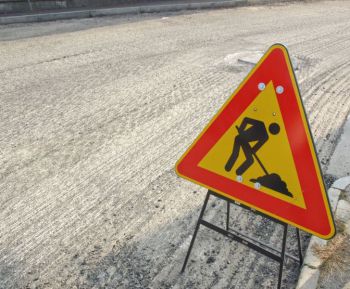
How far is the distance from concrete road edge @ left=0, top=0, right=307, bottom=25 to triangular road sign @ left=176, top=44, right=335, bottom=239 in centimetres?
1105

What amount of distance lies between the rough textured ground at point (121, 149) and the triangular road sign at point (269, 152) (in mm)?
906

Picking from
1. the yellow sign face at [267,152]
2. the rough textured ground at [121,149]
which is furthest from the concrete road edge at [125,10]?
the yellow sign face at [267,152]

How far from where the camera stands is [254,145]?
2.04 m

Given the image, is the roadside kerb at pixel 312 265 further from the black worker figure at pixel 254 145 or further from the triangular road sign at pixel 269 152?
the black worker figure at pixel 254 145

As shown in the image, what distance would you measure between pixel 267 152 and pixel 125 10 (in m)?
12.1

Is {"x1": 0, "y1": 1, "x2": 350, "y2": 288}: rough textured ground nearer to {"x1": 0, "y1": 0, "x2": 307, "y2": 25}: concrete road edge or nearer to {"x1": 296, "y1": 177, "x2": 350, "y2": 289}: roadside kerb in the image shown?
{"x1": 296, "y1": 177, "x2": 350, "y2": 289}: roadside kerb

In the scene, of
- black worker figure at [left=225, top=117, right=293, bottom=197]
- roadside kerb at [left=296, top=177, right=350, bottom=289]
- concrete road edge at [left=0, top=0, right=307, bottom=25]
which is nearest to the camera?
black worker figure at [left=225, top=117, right=293, bottom=197]

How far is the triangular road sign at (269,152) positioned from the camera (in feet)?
6.09

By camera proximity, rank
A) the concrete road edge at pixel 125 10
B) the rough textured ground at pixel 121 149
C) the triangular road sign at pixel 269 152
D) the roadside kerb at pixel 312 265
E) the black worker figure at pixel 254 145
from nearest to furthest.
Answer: the triangular road sign at pixel 269 152 → the black worker figure at pixel 254 145 → the roadside kerb at pixel 312 265 → the rough textured ground at pixel 121 149 → the concrete road edge at pixel 125 10

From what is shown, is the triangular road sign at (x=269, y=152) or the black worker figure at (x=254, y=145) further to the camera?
the black worker figure at (x=254, y=145)

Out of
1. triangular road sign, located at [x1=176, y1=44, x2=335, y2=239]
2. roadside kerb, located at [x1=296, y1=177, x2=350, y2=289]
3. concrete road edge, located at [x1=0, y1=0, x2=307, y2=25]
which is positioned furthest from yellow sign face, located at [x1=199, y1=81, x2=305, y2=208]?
concrete road edge, located at [x1=0, y1=0, x2=307, y2=25]

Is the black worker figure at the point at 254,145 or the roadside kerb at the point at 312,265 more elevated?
the black worker figure at the point at 254,145

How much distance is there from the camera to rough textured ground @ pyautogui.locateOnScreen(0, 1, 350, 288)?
2783 mm

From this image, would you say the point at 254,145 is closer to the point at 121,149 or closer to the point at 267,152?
the point at 267,152
